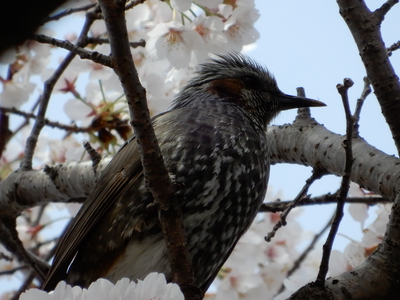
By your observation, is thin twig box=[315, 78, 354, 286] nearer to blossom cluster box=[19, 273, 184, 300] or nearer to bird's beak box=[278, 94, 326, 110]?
blossom cluster box=[19, 273, 184, 300]

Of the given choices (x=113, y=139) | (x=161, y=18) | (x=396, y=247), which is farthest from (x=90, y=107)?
(x=396, y=247)

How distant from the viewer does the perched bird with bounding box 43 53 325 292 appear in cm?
237

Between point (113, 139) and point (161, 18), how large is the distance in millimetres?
760

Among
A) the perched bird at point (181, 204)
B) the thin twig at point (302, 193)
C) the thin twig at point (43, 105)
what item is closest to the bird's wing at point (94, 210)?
the perched bird at point (181, 204)

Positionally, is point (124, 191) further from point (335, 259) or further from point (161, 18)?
point (161, 18)

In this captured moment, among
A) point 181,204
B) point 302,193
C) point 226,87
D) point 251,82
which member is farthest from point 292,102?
point 181,204

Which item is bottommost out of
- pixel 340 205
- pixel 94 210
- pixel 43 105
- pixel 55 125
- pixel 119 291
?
pixel 119 291

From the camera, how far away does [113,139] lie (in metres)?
3.49

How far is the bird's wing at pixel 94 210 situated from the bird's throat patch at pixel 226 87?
2.44ft

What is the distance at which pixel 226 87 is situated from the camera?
3.23 meters

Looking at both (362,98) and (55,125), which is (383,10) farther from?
(55,125)

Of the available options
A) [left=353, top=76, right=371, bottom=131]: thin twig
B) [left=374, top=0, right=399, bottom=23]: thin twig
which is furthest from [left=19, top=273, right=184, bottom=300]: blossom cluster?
[left=374, top=0, right=399, bottom=23]: thin twig

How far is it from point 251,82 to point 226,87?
156 millimetres

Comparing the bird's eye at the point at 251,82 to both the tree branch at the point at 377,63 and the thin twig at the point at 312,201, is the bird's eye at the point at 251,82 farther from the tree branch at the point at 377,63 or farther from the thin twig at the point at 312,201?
the tree branch at the point at 377,63
